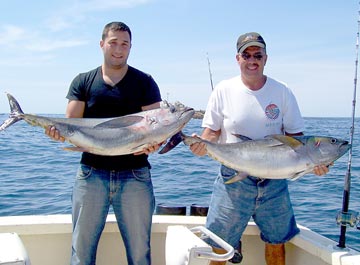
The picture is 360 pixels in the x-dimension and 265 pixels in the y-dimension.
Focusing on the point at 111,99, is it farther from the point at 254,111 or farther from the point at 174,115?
the point at 254,111

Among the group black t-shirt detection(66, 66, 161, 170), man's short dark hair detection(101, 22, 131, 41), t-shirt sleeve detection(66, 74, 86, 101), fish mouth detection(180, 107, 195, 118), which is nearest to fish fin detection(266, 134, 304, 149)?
fish mouth detection(180, 107, 195, 118)

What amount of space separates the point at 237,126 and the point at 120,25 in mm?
1141

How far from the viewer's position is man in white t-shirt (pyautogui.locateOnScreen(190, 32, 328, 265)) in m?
3.46

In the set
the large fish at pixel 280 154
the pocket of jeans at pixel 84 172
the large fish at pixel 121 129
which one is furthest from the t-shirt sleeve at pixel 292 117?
the pocket of jeans at pixel 84 172

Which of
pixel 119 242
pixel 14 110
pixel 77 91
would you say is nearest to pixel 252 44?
pixel 77 91

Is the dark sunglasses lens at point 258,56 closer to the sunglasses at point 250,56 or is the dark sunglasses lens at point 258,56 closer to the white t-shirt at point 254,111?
the sunglasses at point 250,56

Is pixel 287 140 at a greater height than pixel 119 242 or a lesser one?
greater

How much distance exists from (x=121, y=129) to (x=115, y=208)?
0.63 meters

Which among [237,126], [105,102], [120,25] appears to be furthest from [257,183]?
[120,25]

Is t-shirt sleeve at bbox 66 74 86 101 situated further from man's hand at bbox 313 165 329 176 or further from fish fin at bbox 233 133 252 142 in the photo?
man's hand at bbox 313 165 329 176

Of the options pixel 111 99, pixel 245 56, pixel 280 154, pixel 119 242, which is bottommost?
pixel 119 242

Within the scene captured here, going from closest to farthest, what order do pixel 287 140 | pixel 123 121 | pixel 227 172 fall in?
pixel 123 121 → pixel 287 140 → pixel 227 172

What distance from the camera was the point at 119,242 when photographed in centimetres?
Answer: 400

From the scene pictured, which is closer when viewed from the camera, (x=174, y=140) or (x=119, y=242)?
(x=174, y=140)
